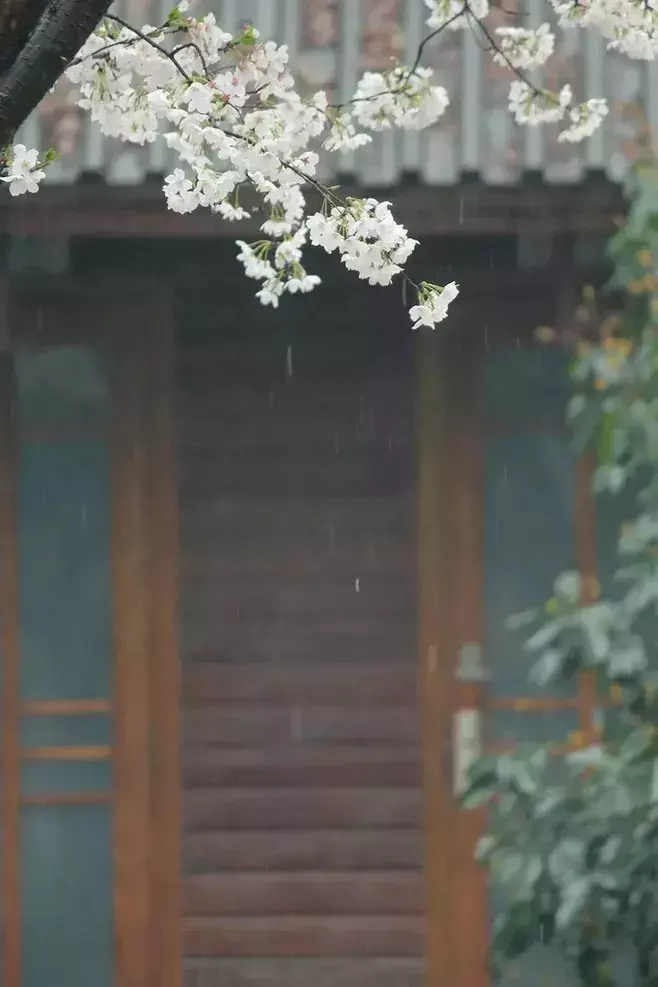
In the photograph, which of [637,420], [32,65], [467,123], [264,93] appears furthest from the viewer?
[467,123]

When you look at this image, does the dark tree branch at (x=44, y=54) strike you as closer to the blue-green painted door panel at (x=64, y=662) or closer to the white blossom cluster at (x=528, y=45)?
the white blossom cluster at (x=528, y=45)

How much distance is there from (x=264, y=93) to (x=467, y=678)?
8.52ft

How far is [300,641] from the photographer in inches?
200

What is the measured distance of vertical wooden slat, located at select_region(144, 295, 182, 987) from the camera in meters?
5.06

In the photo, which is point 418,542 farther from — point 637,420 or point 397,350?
point 637,420

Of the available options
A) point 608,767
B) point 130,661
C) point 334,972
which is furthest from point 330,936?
point 608,767

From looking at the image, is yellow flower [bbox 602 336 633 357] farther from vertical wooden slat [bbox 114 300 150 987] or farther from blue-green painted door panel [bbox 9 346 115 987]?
blue-green painted door panel [bbox 9 346 115 987]

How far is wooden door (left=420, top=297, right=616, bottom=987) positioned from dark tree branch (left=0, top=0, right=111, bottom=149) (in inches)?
118

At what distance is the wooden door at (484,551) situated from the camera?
5023mm

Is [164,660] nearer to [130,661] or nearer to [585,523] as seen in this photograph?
[130,661]

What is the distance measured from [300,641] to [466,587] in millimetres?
632

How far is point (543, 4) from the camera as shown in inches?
191

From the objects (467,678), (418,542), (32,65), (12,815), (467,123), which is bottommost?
(12,815)

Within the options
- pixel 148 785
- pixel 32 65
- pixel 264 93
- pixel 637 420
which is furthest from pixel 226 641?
pixel 32 65
